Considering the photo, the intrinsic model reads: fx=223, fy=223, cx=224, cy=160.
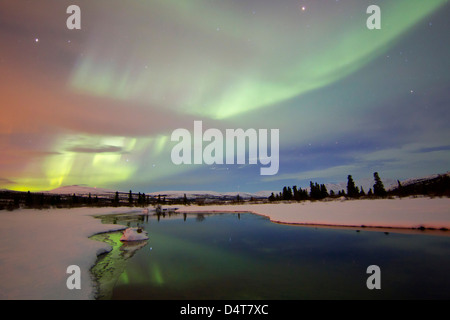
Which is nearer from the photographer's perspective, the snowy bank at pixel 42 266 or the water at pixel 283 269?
the snowy bank at pixel 42 266

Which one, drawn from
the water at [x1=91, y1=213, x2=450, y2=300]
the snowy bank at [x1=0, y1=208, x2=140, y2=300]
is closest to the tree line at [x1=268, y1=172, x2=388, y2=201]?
the water at [x1=91, y1=213, x2=450, y2=300]

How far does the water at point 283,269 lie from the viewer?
9742 mm

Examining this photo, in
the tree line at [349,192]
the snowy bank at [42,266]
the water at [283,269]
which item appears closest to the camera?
the snowy bank at [42,266]

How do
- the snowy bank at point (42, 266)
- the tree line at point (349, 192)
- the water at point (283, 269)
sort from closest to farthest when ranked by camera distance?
the snowy bank at point (42, 266) → the water at point (283, 269) → the tree line at point (349, 192)

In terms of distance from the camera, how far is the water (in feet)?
32.0

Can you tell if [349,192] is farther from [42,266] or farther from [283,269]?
[42,266]

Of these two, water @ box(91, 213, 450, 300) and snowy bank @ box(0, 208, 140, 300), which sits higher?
snowy bank @ box(0, 208, 140, 300)

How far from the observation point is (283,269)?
1303 centimetres

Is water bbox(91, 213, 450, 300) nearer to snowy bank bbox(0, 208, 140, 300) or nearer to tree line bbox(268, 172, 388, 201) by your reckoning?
snowy bank bbox(0, 208, 140, 300)

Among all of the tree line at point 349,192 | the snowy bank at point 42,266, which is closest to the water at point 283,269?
the snowy bank at point 42,266

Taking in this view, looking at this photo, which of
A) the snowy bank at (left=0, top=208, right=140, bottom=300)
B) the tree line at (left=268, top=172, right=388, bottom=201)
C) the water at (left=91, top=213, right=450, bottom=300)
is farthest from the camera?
the tree line at (left=268, top=172, right=388, bottom=201)

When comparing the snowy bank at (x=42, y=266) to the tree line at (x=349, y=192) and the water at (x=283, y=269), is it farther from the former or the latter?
the tree line at (x=349, y=192)
